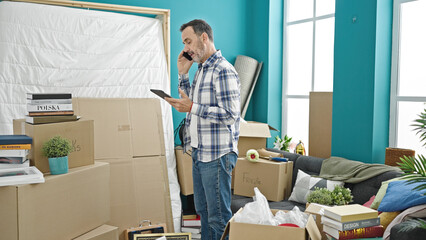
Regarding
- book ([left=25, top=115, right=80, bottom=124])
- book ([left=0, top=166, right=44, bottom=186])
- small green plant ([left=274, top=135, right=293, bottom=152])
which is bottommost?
small green plant ([left=274, top=135, right=293, bottom=152])

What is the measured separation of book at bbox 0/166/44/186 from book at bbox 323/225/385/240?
1.41m

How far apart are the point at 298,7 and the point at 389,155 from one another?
6.18 feet

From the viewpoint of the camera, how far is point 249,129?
11.8ft

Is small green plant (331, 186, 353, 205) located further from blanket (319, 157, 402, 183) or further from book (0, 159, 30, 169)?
book (0, 159, 30, 169)

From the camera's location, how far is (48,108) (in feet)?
7.09

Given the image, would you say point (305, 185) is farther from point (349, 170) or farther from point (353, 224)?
point (353, 224)

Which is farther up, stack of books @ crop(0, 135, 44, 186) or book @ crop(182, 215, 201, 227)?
stack of books @ crop(0, 135, 44, 186)

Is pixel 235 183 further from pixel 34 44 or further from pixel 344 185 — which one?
pixel 34 44

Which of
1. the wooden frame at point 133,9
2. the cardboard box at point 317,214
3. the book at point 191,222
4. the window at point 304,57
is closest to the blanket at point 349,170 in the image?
the cardboard box at point 317,214

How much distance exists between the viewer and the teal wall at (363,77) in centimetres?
294

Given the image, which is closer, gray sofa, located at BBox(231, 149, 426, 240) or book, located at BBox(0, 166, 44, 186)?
book, located at BBox(0, 166, 44, 186)

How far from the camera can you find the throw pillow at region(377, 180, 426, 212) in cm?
188

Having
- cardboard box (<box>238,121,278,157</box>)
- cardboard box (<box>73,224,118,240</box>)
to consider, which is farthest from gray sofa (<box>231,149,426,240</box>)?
cardboard box (<box>73,224,118,240</box>)

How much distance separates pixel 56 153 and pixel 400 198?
5.71ft
